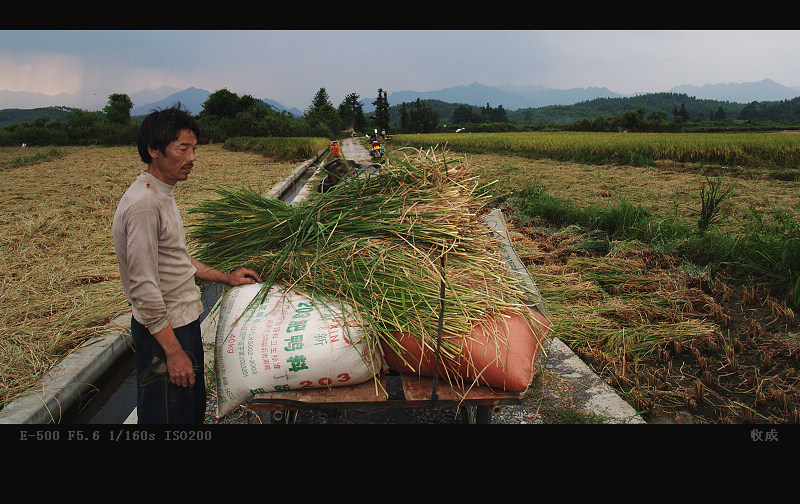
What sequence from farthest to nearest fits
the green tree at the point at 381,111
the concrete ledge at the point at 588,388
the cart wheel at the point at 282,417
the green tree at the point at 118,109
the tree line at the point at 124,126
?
the green tree at the point at 381,111 < the green tree at the point at 118,109 < the tree line at the point at 124,126 < the concrete ledge at the point at 588,388 < the cart wheel at the point at 282,417

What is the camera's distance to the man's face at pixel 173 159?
1.54 m

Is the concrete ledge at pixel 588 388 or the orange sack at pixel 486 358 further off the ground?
the orange sack at pixel 486 358

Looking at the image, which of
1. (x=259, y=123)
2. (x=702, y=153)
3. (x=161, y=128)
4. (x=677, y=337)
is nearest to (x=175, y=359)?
(x=161, y=128)

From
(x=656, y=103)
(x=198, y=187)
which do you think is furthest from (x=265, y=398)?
(x=656, y=103)

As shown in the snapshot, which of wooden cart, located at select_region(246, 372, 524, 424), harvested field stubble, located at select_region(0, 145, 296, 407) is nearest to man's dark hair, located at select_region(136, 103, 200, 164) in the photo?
wooden cart, located at select_region(246, 372, 524, 424)

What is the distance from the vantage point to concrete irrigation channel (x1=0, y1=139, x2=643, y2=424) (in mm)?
2117

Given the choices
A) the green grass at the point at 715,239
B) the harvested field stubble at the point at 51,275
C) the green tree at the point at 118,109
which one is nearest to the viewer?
the harvested field stubble at the point at 51,275

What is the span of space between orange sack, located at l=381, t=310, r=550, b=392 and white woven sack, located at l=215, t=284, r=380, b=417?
0.46 ft

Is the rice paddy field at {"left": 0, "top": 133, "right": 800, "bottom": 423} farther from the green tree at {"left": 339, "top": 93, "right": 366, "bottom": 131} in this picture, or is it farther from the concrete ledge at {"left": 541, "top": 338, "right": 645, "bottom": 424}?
the green tree at {"left": 339, "top": 93, "right": 366, "bottom": 131}

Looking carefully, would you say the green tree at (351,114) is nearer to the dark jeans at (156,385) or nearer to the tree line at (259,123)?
the tree line at (259,123)

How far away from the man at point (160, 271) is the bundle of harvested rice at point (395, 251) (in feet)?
1.19

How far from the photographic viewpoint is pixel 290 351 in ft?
5.15

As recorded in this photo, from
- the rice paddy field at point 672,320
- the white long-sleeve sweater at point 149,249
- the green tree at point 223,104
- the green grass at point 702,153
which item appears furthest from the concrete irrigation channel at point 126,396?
the green tree at point 223,104

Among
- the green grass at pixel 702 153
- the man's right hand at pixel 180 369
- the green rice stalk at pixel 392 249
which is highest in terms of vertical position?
the green grass at pixel 702 153
